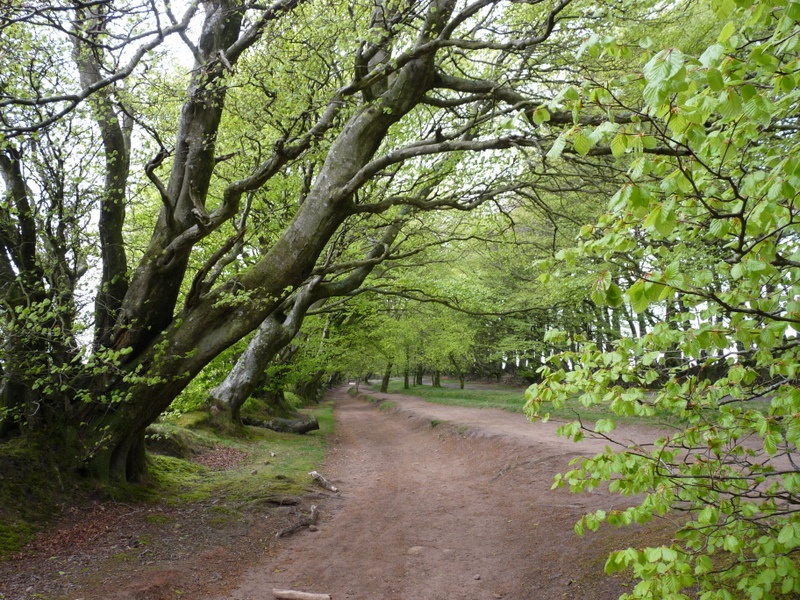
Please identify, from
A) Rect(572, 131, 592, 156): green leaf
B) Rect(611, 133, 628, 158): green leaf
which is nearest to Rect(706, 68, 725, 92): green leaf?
Rect(611, 133, 628, 158): green leaf

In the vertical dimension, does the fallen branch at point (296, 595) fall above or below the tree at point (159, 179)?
below

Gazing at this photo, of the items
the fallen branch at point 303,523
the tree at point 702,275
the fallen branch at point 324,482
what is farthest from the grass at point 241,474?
the tree at point 702,275

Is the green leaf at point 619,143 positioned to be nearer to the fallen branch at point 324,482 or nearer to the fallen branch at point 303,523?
the fallen branch at point 303,523

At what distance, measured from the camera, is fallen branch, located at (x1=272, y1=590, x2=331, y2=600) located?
5.10m

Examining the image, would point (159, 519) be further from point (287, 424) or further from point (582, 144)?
point (287, 424)

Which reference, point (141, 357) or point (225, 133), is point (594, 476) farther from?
point (225, 133)

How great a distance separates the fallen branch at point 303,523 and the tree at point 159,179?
101 inches

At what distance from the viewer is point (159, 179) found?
7297 millimetres

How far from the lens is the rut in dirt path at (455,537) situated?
541 cm

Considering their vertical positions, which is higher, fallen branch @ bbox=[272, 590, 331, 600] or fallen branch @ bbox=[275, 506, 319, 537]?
fallen branch @ bbox=[272, 590, 331, 600]

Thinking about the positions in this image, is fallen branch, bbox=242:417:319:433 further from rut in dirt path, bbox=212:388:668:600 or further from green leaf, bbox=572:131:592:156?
green leaf, bbox=572:131:592:156

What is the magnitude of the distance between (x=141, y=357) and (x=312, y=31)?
546 cm

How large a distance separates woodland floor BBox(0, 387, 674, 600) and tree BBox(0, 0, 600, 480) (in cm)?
151

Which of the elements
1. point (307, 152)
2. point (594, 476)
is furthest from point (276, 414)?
point (594, 476)
